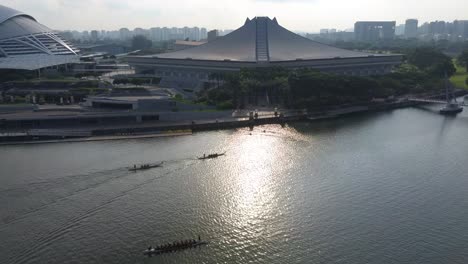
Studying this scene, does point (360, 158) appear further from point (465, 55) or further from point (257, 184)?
point (465, 55)

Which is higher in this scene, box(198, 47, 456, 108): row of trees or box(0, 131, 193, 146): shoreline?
box(198, 47, 456, 108): row of trees

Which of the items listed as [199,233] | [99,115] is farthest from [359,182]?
[99,115]

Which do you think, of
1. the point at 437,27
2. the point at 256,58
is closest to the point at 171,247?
the point at 256,58

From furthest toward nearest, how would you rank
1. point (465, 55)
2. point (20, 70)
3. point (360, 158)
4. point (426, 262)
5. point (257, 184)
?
point (465, 55), point (20, 70), point (360, 158), point (257, 184), point (426, 262)

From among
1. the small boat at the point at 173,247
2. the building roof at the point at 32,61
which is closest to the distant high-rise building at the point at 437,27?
the building roof at the point at 32,61

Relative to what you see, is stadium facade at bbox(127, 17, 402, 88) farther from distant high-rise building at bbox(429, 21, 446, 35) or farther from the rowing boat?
distant high-rise building at bbox(429, 21, 446, 35)

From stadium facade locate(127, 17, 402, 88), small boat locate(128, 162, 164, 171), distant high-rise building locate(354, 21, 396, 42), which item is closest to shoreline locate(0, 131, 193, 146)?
small boat locate(128, 162, 164, 171)
